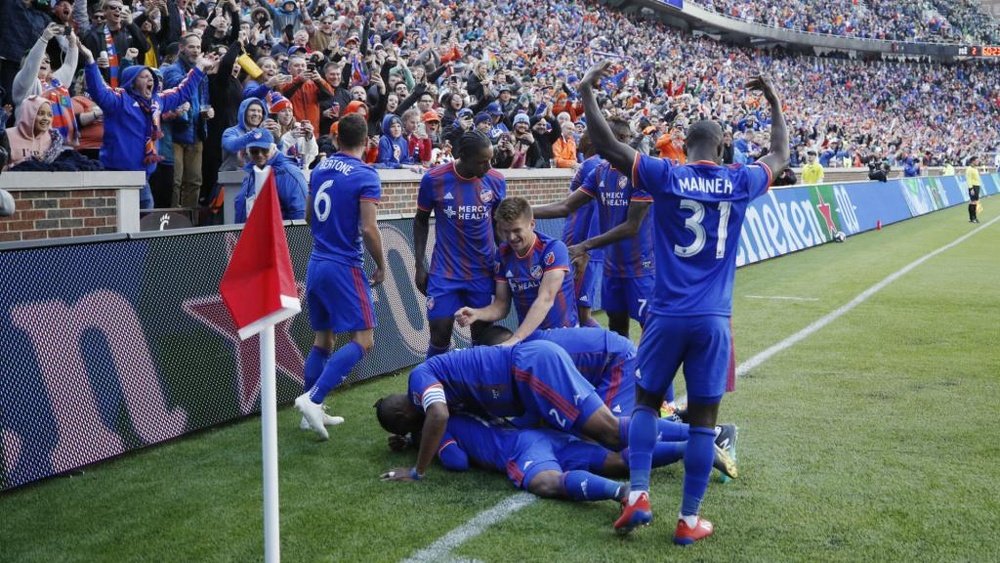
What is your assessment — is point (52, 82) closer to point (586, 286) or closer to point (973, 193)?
point (586, 286)

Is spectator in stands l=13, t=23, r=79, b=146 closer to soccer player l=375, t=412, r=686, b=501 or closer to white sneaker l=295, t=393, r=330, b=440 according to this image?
white sneaker l=295, t=393, r=330, b=440

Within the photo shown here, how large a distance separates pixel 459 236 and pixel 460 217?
131 millimetres

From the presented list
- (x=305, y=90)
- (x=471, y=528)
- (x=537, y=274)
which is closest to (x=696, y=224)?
(x=471, y=528)

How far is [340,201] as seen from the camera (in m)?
6.41

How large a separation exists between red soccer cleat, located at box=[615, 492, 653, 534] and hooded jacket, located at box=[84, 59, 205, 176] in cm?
634

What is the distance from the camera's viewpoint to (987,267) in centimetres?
1705

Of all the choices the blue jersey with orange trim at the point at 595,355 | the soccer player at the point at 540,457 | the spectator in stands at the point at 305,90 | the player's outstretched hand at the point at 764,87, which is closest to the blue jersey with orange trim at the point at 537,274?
the blue jersey with orange trim at the point at 595,355

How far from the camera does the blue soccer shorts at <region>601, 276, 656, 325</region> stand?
7281mm

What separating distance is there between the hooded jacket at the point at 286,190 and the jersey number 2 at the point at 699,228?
4902mm

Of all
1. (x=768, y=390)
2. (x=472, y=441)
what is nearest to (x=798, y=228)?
(x=768, y=390)

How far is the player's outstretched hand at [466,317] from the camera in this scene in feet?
20.0

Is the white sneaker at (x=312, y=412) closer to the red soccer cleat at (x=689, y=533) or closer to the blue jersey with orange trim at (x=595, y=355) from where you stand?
the blue jersey with orange trim at (x=595, y=355)

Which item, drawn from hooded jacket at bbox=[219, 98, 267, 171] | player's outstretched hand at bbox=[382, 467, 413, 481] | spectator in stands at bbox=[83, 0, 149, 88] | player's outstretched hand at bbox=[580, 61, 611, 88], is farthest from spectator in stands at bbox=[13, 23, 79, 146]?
player's outstretched hand at bbox=[580, 61, 611, 88]

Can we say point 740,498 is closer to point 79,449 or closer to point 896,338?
point 79,449
